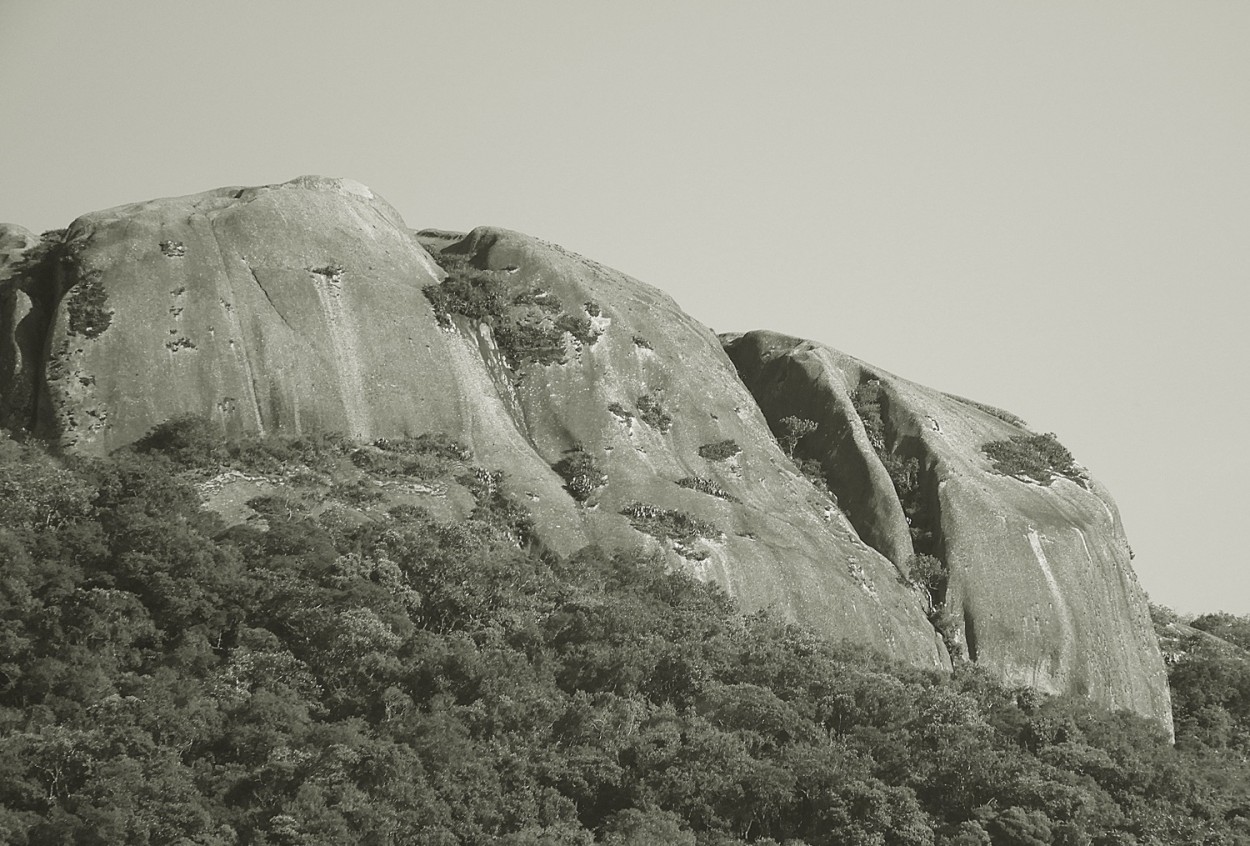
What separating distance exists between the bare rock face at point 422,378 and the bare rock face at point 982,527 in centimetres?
260

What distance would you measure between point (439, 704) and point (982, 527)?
28.5 m

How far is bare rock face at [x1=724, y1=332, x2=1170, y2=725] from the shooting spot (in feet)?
218

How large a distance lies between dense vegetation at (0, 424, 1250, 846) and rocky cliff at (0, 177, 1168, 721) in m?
2.66

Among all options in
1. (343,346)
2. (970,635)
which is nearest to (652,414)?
(343,346)

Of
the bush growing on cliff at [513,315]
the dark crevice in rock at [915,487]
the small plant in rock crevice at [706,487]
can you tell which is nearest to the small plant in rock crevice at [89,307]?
the bush growing on cliff at [513,315]

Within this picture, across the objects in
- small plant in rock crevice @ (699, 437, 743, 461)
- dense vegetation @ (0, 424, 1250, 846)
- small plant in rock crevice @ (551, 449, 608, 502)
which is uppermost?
small plant in rock crevice @ (699, 437, 743, 461)

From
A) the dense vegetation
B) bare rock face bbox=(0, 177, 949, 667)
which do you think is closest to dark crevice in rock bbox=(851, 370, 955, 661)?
bare rock face bbox=(0, 177, 949, 667)

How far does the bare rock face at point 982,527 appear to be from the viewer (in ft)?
218

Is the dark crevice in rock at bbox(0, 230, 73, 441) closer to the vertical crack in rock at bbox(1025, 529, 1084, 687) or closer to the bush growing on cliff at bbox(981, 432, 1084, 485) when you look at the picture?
the vertical crack in rock at bbox(1025, 529, 1084, 687)

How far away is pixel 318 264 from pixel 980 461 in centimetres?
3356

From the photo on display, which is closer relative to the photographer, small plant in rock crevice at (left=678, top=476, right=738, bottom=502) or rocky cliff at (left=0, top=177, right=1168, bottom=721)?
rocky cliff at (left=0, top=177, right=1168, bottom=721)

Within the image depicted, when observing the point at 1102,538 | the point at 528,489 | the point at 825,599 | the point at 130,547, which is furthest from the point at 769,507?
the point at 130,547

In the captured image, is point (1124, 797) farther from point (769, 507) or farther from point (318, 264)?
point (318, 264)

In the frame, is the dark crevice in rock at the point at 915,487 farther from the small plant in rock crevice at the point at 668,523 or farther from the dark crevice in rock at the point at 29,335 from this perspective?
the dark crevice in rock at the point at 29,335
